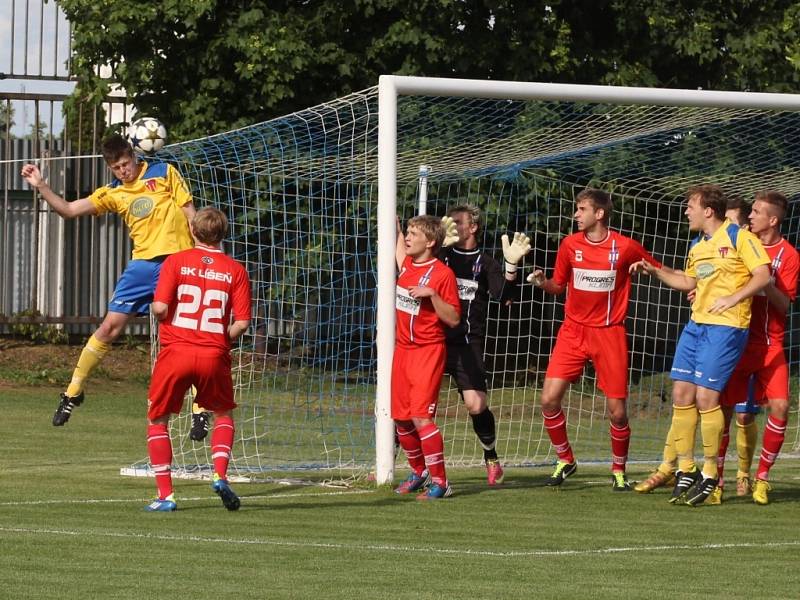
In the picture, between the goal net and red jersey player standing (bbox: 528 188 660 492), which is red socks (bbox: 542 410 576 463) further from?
the goal net

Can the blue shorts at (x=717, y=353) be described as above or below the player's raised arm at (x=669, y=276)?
below

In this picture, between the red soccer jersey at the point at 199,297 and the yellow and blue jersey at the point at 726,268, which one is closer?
the red soccer jersey at the point at 199,297

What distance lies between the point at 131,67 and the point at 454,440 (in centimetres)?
837

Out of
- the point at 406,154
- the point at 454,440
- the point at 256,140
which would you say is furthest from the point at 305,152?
the point at 454,440

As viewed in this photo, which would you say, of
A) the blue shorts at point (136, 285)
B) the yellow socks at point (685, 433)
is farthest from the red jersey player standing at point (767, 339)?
the blue shorts at point (136, 285)

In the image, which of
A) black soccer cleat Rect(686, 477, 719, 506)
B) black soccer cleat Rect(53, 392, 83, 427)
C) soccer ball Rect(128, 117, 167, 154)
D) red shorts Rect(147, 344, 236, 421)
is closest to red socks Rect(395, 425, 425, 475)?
red shorts Rect(147, 344, 236, 421)

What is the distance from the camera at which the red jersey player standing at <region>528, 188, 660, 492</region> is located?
10.5 m

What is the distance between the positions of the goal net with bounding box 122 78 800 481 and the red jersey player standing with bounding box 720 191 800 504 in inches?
46.9

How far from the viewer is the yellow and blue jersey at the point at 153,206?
11.0 metres

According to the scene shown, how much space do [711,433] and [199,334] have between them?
3.32 meters

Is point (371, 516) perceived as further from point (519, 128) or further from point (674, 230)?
point (674, 230)

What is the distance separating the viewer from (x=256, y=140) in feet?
39.2

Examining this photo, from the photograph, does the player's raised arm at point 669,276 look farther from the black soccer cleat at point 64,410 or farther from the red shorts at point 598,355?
the black soccer cleat at point 64,410

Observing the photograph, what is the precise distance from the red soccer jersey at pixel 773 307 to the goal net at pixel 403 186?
1.35m
